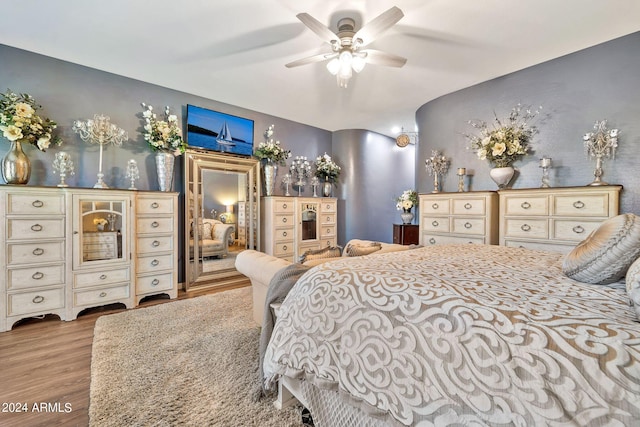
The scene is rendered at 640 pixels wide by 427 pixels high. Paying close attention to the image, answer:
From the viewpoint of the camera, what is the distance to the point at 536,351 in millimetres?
673

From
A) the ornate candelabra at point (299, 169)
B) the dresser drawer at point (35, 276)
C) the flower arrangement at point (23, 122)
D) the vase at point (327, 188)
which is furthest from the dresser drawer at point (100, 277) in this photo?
the vase at point (327, 188)

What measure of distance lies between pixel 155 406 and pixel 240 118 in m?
3.90

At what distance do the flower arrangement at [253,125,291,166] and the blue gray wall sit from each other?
2.79m

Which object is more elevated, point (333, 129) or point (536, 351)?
point (333, 129)

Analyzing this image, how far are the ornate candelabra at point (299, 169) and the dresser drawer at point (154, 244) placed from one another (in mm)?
2423

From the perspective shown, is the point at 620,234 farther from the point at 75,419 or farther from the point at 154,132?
the point at 154,132

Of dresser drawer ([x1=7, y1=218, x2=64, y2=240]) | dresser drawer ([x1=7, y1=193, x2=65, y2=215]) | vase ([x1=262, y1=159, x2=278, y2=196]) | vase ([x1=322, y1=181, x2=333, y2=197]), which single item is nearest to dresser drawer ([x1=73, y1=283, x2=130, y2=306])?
dresser drawer ([x1=7, y1=218, x2=64, y2=240])

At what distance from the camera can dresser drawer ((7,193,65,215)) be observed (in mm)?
2402

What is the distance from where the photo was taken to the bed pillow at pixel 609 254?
97 cm

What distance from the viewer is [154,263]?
3.20 m

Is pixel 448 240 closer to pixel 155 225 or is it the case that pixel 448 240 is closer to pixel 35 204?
pixel 155 225

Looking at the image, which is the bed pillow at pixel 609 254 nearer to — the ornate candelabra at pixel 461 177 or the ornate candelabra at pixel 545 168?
the ornate candelabra at pixel 545 168

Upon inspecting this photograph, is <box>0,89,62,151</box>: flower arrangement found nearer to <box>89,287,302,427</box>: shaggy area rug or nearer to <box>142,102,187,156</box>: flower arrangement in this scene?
<box>142,102,187,156</box>: flower arrangement

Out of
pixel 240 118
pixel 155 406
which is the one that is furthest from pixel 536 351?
pixel 240 118
